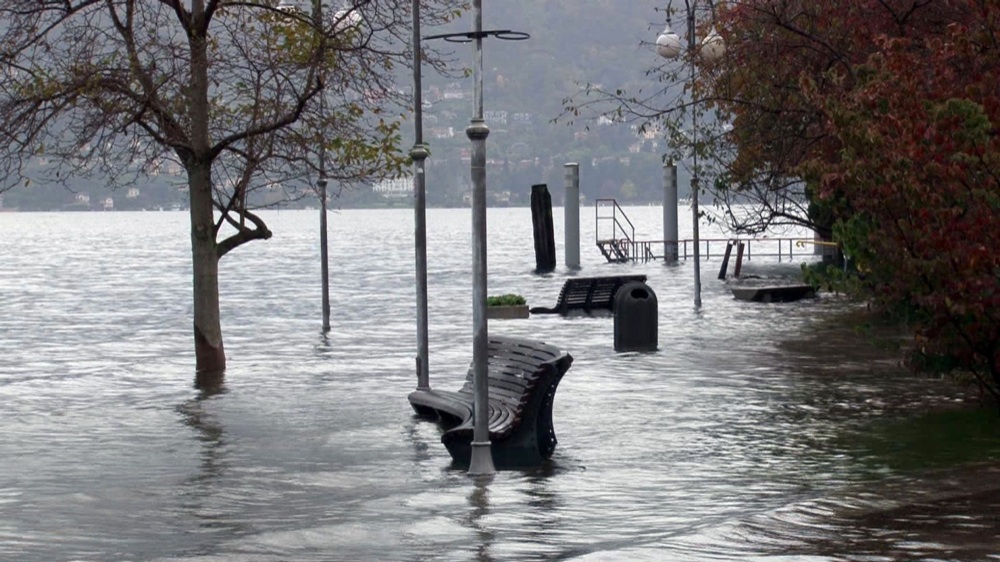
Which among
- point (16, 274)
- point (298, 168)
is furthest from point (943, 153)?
point (16, 274)

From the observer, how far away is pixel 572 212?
224 feet

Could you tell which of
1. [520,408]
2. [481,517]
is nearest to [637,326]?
[520,408]

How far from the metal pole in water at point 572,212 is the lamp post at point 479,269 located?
5255 centimetres

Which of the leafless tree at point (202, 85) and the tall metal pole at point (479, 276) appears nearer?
the tall metal pole at point (479, 276)

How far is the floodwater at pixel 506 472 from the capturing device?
11.2m

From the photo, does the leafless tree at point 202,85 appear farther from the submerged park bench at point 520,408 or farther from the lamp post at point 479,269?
the lamp post at point 479,269

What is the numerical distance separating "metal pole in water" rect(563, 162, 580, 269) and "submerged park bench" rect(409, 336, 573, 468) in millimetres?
50916

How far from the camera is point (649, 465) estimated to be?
1505 centimetres

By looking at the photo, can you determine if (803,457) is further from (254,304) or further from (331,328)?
(254,304)

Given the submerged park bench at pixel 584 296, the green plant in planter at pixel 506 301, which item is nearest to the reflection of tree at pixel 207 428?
the green plant in planter at pixel 506 301

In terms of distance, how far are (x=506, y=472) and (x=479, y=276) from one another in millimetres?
1804

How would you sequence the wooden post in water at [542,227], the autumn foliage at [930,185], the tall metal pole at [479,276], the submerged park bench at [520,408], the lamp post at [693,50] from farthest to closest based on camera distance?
the wooden post in water at [542,227]
the lamp post at [693,50]
the autumn foliage at [930,185]
the submerged park bench at [520,408]
the tall metal pole at [479,276]

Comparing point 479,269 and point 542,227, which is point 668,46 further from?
point 542,227

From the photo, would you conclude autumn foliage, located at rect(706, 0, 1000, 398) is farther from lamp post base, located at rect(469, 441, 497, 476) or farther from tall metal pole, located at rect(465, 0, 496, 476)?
lamp post base, located at rect(469, 441, 497, 476)
